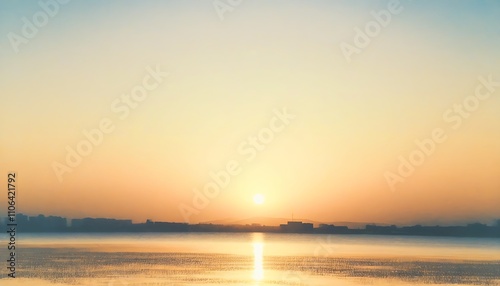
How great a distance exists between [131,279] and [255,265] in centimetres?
1380

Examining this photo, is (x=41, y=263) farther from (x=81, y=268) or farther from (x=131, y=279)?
(x=131, y=279)

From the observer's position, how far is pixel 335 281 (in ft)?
107

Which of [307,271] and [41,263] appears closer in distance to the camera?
[307,271]

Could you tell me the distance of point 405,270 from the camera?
1570 inches

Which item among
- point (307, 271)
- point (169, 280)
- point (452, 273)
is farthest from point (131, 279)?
point (452, 273)

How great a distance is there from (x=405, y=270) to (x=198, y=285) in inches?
612

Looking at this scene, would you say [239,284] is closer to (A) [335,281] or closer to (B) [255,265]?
(A) [335,281]

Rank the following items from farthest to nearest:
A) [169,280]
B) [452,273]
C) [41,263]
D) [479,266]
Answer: [479,266], [41,263], [452,273], [169,280]

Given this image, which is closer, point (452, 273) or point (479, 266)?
point (452, 273)

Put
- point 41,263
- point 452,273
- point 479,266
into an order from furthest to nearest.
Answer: point 479,266
point 41,263
point 452,273

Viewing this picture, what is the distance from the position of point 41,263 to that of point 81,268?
4.96 m

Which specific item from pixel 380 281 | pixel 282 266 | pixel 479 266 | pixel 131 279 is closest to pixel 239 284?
pixel 131 279

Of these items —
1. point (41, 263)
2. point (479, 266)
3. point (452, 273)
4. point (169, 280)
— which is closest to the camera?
point (169, 280)

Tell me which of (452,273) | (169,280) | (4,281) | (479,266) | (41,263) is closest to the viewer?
(4,281)
